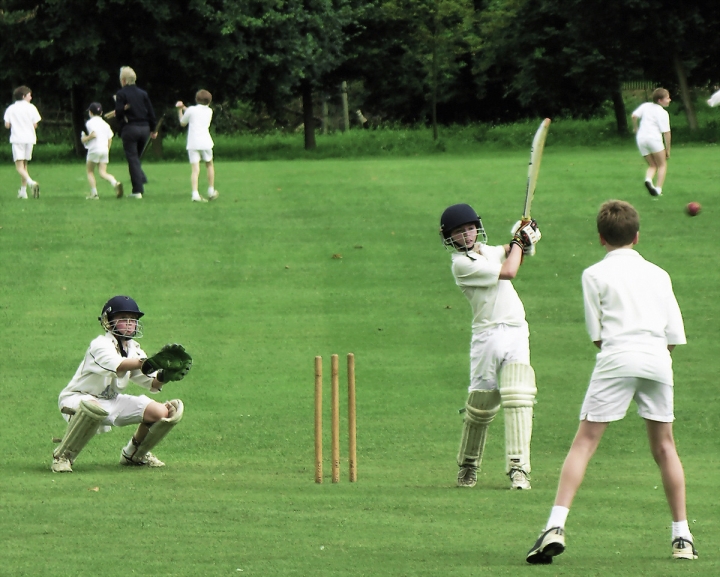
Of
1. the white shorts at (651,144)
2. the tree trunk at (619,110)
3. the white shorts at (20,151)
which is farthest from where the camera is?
the tree trunk at (619,110)

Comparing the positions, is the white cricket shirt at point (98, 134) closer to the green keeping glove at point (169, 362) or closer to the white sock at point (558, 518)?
the green keeping glove at point (169, 362)

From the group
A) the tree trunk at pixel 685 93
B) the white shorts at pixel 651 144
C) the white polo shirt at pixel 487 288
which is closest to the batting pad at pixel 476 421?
the white polo shirt at pixel 487 288

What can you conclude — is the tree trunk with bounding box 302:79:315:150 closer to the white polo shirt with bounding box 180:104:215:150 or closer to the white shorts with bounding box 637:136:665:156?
the white polo shirt with bounding box 180:104:215:150

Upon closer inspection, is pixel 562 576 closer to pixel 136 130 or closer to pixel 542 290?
pixel 542 290

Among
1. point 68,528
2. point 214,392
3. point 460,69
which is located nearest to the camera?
point 68,528

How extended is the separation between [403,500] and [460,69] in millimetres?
45126

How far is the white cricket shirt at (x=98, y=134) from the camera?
21656 mm

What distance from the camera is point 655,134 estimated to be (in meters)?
21.1

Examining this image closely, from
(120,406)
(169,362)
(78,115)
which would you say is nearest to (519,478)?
(169,362)

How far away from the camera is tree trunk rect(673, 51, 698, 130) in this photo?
38.3 m

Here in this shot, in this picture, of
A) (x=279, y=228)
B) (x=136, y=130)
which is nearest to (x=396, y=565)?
(x=279, y=228)

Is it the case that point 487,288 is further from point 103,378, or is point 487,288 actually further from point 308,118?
point 308,118

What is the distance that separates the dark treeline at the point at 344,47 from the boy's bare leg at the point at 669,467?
106 feet

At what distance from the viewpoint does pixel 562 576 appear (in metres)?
5.41
